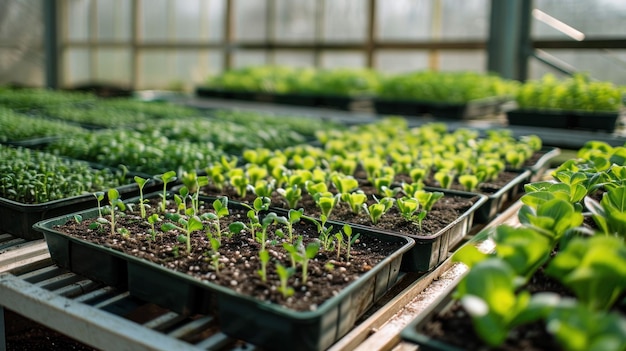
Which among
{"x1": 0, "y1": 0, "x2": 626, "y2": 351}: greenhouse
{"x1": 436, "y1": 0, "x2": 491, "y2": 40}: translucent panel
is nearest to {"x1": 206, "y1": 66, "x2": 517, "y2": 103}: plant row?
{"x1": 0, "y1": 0, "x2": 626, "y2": 351}: greenhouse

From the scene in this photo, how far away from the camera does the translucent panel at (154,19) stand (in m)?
9.50

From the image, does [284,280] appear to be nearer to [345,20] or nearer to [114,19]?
[345,20]

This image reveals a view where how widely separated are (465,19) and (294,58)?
2.36 m

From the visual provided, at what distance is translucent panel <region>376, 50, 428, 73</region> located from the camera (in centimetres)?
667

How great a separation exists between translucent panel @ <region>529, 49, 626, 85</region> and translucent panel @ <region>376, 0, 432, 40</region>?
4.66ft

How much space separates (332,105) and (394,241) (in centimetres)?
335

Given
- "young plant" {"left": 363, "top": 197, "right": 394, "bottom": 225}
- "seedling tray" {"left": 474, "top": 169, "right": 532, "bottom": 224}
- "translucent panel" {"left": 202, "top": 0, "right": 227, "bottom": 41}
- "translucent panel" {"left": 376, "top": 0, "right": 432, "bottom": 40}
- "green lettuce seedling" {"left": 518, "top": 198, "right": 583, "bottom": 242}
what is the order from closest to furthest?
"green lettuce seedling" {"left": 518, "top": 198, "right": 583, "bottom": 242} → "young plant" {"left": 363, "top": 197, "right": 394, "bottom": 225} → "seedling tray" {"left": 474, "top": 169, "right": 532, "bottom": 224} → "translucent panel" {"left": 376, "top": 0, "right": 432, "bottom": 40} → "translucent panel" {"left": 202, "top": 0, "right": 227, "bottom": 41}

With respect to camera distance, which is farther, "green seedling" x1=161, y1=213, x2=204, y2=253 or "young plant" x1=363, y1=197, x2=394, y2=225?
"young plant" x1=363, y1=197, x2=394, y2=225

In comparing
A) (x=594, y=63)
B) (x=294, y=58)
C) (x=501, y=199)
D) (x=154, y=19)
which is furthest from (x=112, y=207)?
(x=154, y=19)

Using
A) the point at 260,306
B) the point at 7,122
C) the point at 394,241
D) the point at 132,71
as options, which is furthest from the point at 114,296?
the point at 132,71

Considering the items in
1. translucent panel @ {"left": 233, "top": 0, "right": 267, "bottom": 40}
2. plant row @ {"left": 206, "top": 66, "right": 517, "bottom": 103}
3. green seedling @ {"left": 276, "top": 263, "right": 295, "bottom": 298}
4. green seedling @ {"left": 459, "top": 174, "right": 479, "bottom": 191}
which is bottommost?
green seedling @ {"left": 276, "top": 263, "right": 295, "bottom": 298}

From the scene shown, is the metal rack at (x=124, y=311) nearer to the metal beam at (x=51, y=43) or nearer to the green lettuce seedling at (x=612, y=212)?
the green lettuce seedling at (x=612, y=212)

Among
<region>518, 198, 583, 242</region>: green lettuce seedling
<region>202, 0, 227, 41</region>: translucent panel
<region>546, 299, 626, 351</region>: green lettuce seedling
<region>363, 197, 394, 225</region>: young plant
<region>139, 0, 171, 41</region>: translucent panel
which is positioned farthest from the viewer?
<region>139, 0, 171, 41</region>: translucent panel

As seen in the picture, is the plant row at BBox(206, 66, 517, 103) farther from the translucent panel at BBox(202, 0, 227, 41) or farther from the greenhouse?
the translucent panel at BBox(202, 0, 227, 41)
